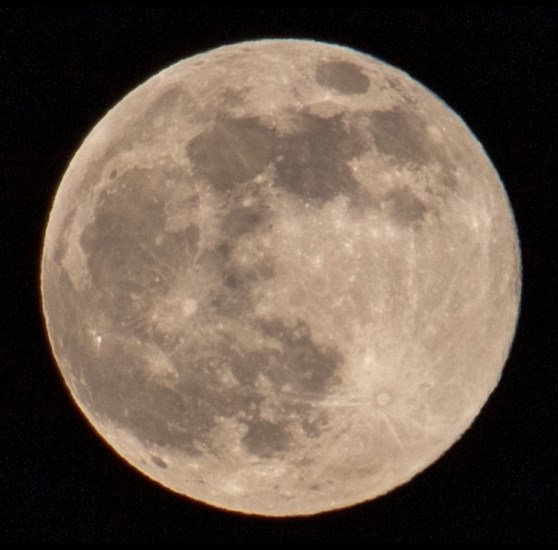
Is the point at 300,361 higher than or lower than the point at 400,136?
lower

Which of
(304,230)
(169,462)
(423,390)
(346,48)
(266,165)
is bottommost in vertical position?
(169,462)

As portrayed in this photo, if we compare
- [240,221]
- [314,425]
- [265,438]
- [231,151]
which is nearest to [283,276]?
[240,221]

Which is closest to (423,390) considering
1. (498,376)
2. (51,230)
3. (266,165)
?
(498,376)

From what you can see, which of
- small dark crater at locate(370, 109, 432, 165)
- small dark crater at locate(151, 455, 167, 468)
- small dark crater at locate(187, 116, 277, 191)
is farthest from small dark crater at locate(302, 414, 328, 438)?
small dark crater at locate(370, 109, 432, 165)

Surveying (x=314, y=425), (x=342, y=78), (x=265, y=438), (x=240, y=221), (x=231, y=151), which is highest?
(x=342, y=78)

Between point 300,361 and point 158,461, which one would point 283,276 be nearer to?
point 300,361

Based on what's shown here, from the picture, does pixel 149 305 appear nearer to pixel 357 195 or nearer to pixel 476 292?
pixel 357 195

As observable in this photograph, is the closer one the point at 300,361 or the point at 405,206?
the point at 300,361
